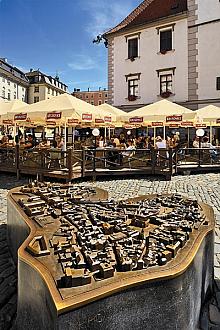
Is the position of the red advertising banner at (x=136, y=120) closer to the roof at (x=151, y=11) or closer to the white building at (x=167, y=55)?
the white building at (x=167, y=55)

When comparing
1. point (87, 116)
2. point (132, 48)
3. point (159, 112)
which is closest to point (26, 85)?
point (132, 48)

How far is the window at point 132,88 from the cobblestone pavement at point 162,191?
12.8m

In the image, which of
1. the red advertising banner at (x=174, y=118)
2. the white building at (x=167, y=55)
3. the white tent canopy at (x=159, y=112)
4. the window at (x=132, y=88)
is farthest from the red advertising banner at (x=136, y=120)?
the window at (x=132, y=88)

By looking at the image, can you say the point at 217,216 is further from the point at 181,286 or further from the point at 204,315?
the point at 181,286

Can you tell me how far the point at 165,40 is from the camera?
79.2ft

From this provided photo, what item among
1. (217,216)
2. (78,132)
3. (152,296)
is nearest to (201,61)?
(78,132)

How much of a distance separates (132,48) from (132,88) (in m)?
3.26

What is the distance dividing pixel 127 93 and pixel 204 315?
2391 cm

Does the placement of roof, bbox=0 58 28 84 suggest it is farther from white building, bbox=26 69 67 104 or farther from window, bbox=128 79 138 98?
window, bbox=128 79 138 98

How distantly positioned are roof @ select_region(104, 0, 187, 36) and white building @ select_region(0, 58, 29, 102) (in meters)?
41.0

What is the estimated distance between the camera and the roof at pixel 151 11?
2475 centimetres

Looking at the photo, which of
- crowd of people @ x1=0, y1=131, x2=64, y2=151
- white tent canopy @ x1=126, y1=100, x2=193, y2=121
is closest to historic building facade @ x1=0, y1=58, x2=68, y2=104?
crowd of people @ x1=0, y1=131, x2=64, y2=151

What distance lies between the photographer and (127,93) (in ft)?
85.4

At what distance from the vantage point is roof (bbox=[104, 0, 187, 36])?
24.8 metres
